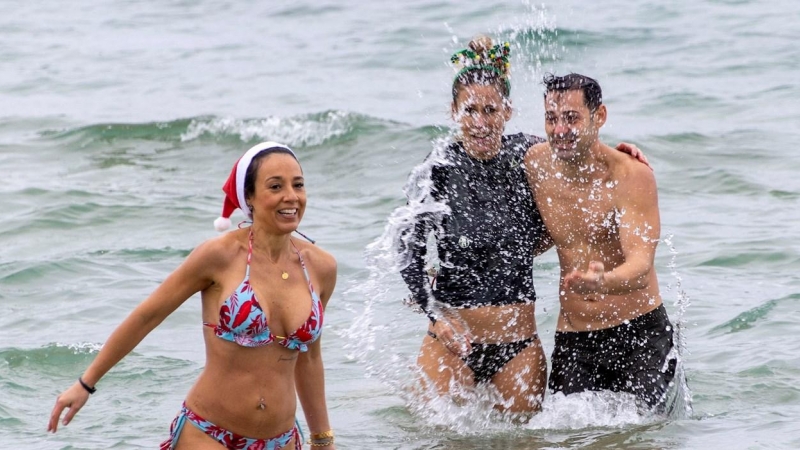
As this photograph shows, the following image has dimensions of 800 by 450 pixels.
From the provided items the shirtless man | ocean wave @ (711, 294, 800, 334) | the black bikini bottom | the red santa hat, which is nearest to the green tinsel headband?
the shirtless man

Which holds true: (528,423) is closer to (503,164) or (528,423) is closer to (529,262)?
(529,262)

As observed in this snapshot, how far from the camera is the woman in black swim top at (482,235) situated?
19.7 feet

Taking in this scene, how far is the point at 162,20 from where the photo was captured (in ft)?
84.4

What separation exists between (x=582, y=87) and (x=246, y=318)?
2.12 meters

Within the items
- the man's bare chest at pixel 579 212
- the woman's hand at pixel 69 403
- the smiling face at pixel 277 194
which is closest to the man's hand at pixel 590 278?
the man's bare chest at pixel 579 212

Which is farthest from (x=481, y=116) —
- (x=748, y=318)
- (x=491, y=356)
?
(x=748, y=318)

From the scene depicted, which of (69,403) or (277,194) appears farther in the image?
(277,194)

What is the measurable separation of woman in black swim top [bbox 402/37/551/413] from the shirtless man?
15cm

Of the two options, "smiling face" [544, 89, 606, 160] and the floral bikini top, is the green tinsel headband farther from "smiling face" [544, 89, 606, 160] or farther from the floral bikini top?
the floral bikini top

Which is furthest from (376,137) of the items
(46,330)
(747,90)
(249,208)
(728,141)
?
(249,208)

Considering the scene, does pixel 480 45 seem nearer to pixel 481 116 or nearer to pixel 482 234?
pixel 481 116

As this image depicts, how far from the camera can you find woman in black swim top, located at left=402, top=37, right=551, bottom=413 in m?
6.00

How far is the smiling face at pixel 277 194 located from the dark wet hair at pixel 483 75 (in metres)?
1.52

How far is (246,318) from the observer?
15.1 feet
